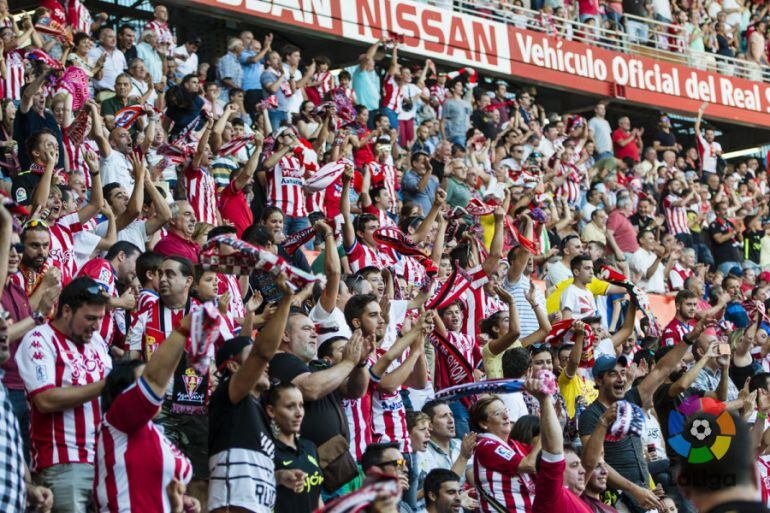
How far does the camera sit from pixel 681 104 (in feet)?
79.3

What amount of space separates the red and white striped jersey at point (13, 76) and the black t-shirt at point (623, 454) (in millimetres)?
6767

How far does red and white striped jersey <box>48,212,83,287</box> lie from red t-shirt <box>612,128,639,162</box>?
14347 millimetres

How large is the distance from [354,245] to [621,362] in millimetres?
2858

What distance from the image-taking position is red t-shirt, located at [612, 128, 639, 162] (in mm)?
21312

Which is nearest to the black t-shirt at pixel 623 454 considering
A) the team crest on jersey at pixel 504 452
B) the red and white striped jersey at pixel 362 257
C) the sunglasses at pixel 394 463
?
the team crest on jersey at pixel 504 452

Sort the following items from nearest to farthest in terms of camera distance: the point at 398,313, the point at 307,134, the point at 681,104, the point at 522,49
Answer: the point at 398,313 < the point at 307,134 < the point at 522,49 < the point at 681,104

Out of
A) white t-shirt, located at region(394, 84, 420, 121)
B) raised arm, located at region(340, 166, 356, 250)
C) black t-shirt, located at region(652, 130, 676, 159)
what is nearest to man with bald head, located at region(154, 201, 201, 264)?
raised arm, located at region(340, 166, 356, 250)

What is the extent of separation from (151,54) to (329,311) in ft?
26.6

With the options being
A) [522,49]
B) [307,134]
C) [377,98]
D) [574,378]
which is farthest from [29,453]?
[522,49]

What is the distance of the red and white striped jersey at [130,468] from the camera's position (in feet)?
15.3

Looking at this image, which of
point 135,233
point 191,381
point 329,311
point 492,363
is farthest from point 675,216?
point 191,381

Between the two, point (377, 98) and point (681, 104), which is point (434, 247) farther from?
point (681, 104)

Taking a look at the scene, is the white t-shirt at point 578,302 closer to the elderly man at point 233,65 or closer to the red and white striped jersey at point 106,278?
the red and white striped jersey at point 106,278

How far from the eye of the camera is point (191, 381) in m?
5.79
